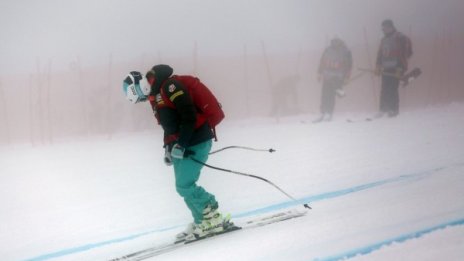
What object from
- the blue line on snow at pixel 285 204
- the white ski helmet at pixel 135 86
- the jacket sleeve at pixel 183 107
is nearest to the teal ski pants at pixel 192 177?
the jacket sleeve at pixel 183 107

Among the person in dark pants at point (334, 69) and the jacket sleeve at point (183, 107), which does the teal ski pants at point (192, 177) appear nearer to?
the jacket sleeve at point (183, 107)

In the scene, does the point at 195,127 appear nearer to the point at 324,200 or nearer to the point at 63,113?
the point at 324,200

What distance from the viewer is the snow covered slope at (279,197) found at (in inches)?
116

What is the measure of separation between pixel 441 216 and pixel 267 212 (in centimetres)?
122

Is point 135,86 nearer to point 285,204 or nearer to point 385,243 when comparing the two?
point 285,204

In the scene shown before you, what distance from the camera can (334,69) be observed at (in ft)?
28.5

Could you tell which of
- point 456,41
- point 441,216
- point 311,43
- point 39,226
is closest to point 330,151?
point 441,216

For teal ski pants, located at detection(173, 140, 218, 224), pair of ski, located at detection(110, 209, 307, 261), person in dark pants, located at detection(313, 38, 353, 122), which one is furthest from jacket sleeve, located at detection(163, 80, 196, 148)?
person in dark pants, located at detection(313, 38, 353, 122)

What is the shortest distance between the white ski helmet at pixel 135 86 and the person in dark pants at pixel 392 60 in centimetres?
581

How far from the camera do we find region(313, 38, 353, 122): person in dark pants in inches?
338

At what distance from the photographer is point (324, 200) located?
12.9 ft

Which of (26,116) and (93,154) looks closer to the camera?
(93,154)

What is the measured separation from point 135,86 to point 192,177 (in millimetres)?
645

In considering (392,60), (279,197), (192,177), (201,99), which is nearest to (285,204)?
(279,197)
